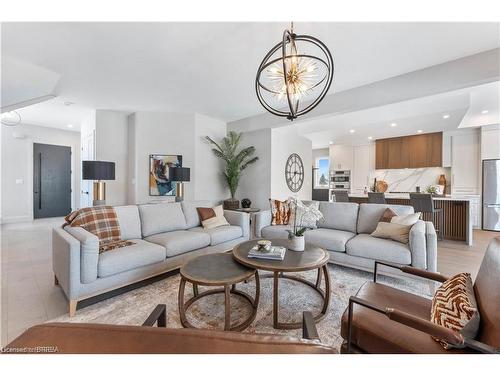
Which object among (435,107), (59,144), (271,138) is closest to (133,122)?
(271,138)

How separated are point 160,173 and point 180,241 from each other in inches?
106

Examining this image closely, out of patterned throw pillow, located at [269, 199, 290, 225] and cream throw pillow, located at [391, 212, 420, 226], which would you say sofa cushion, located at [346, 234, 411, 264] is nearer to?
cream throw pillow, located at [391, 212, 420, 226]

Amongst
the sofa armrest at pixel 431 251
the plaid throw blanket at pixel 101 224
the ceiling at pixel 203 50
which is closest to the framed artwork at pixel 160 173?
the ceiling at pixel 203 50

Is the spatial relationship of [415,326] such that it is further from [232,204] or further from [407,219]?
[232,204]

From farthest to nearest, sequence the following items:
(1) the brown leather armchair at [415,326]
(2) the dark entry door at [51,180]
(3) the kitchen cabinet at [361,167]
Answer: (3) the kitchen cabinet at [361,167], (2) the dark entry door at [51,180], (1) the brown leather armchair at [415,326]

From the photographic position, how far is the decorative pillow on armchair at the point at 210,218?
11.1 feet

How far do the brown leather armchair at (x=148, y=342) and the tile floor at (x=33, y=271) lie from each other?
168cm

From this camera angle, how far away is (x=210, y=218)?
3449 mm

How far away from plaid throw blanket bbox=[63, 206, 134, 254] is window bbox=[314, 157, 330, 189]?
782 cm

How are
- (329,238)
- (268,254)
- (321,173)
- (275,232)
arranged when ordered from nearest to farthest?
1. (268,254)
2. (329,238)
3. (275,232)
4. (321,173)

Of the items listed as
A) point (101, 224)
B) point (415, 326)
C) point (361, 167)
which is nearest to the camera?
point (415, 326)

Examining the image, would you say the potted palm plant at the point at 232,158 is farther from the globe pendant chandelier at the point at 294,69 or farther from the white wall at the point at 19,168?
the white wall at the point at 19,168

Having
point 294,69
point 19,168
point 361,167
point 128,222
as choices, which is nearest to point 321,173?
point 361,167

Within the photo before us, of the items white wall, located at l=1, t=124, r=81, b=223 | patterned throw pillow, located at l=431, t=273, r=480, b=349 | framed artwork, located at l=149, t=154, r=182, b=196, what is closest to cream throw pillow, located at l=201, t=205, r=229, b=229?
framed artwork, located at l=149, t=154, r=182, b=196
